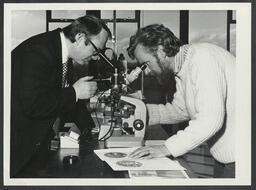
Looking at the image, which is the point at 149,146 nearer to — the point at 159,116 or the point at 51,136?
the point at 159,116

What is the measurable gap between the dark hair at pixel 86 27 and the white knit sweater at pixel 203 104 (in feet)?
1.33

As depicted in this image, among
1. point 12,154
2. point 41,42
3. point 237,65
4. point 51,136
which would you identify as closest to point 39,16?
point 41,42

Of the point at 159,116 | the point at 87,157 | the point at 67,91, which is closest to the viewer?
the point at 87,157

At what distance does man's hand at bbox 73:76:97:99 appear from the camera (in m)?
1.51

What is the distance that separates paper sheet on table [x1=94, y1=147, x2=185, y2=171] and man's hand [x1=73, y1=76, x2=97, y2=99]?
0.97 feet

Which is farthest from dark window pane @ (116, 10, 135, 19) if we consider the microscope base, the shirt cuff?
the microscope base

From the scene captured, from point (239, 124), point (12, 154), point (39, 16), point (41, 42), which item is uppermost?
point (39, 16)

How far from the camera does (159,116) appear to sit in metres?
1.61

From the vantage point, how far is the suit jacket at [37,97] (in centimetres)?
150

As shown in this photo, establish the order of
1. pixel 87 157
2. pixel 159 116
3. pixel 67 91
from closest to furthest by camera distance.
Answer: pixel 87 157, pixel 67 91, pixel 159 116

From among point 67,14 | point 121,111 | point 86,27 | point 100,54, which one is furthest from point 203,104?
point 67,14

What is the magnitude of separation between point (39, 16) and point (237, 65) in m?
0.99

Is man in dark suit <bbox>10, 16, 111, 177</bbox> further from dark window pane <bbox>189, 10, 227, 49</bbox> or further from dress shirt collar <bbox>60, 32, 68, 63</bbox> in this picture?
dark window pane <bbox>189, 10, 227, 49</bbox>

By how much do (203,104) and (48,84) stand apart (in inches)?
28.5
